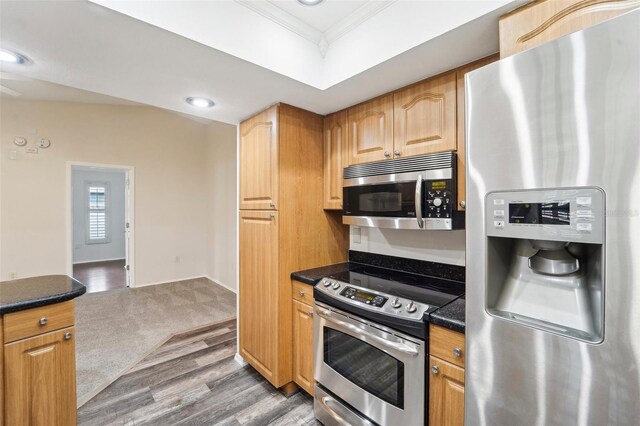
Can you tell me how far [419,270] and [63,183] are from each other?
17.5ft

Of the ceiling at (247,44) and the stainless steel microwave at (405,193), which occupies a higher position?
the ceiling at (247,44)

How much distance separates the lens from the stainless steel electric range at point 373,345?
1.33 m

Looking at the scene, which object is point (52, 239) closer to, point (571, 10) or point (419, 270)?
point (419, 270)

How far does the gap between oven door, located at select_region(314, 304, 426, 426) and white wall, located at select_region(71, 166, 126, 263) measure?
721cm

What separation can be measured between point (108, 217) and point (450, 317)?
8.87 meters

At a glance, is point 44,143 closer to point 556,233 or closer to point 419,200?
point 419,200

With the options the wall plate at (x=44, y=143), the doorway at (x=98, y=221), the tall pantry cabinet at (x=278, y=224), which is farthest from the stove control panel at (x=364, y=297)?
the doorway at (x=98, y=221)

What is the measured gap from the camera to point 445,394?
1238 mm

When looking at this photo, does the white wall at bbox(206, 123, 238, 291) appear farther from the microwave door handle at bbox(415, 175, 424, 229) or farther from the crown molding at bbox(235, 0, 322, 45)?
the microwave door handle at bbox(415, 175, 424, 229)

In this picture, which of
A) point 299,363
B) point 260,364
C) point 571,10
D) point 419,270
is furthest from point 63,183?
point 571,10

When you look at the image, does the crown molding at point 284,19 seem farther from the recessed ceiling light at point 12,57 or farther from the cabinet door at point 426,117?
the recessed ceiling light at point 12,57

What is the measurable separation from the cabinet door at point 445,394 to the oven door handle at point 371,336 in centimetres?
10

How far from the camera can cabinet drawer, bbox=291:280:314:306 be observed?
1938 mm

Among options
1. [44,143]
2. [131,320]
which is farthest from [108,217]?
[131,320]
